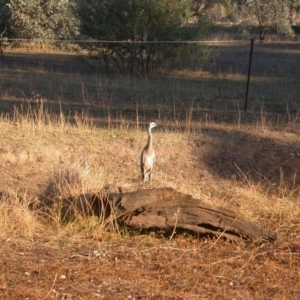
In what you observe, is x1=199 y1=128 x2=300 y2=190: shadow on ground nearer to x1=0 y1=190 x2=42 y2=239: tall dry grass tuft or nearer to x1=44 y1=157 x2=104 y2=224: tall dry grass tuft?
x1=44 y1=157 x2=104 y2=224: tall dry grass tuft

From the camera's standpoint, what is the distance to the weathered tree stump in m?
6.92

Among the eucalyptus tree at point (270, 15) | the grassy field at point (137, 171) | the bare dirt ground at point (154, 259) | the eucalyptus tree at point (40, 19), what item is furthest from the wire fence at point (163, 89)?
the eucalyptus tree at point (270, 15)

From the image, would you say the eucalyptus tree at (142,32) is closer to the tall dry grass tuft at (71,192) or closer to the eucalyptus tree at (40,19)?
the eucalyptus tree at (40,19)

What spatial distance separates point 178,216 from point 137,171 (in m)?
4.16

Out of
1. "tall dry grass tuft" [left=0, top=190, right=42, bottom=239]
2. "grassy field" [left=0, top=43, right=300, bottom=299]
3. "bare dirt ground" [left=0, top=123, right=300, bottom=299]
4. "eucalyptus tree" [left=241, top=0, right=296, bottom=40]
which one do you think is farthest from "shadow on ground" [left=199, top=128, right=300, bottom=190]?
"eucalyptus tree" [left=241, top=0, right=296, bottom=40]

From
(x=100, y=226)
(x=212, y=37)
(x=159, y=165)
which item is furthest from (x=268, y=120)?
(x=212, y=37)

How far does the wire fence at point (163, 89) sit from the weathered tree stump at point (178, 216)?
20.1 ft

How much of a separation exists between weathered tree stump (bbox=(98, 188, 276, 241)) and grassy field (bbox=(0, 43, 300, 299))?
0.47 ft

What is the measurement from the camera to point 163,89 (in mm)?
17875

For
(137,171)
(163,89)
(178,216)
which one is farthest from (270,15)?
(178,216)

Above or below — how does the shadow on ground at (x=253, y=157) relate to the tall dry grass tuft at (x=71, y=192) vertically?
below

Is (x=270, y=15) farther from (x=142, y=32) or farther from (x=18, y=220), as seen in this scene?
(x=18, y=220)

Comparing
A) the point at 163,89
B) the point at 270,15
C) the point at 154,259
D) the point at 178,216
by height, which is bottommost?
the point at 163,89

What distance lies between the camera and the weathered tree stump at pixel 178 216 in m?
6.92
